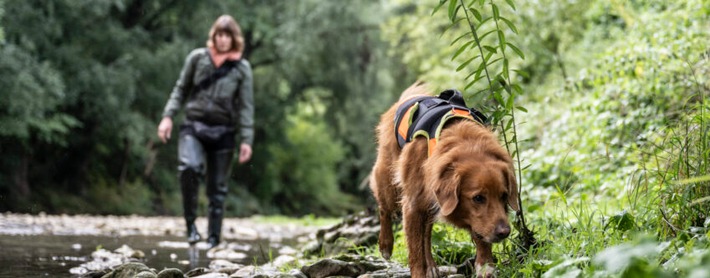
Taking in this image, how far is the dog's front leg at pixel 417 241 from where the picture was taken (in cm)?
434

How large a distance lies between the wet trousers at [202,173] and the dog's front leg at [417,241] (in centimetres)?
432

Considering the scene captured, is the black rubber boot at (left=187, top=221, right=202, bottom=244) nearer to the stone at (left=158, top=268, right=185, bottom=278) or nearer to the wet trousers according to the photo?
the wet trousers

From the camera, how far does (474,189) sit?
394 cm

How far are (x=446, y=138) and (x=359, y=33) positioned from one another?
2850 cm

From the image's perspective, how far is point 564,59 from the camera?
21.5m

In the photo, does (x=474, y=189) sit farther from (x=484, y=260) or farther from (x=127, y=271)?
(x=127, y=271)

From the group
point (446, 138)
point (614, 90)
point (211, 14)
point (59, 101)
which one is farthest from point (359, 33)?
point (446, 138)

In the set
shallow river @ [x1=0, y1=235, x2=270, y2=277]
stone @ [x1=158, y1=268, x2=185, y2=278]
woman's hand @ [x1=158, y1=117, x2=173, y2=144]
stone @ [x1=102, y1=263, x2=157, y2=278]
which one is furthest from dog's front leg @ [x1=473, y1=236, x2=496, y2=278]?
woman's hand @ [x1=158, y1=117, x2=173, y2=144]

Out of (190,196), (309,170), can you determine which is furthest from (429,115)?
(309,170)

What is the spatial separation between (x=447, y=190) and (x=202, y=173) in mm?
4911

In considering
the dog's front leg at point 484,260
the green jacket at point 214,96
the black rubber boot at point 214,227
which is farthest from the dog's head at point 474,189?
the black rubber boot at point 214,227

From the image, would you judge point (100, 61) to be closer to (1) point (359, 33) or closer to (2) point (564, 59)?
(1) point (359, 33)

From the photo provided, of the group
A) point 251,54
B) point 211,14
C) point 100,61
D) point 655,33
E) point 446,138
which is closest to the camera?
point 446,138

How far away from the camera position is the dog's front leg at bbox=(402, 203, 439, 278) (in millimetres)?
4340
